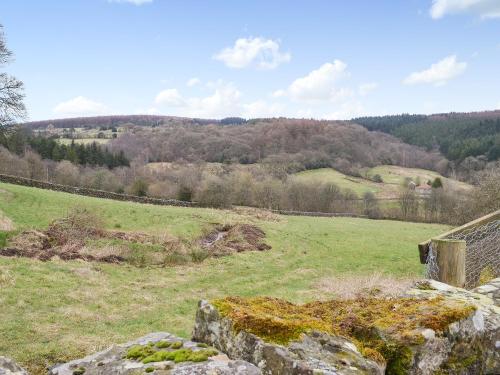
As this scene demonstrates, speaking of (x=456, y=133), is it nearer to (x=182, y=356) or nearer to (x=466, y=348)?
(x=466, y=348)

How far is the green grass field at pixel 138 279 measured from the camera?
1166 cm

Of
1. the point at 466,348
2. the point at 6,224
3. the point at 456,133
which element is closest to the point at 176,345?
the point at 466,348

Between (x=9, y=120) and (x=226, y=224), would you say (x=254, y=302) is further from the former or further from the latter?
(x=9, y=120)

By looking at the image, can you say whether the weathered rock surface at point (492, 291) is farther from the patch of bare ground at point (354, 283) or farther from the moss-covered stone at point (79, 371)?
the patch of bare ground at point (354, 283)

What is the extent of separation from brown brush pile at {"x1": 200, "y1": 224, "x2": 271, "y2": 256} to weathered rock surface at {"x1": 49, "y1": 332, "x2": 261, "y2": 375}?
67.5ft

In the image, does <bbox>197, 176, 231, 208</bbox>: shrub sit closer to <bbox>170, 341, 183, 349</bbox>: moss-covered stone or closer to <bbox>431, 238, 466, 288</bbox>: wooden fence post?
<bbox>431, 238, 466, 288</bbox>: wooden fence post

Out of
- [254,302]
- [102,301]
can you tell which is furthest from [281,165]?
[254,302]

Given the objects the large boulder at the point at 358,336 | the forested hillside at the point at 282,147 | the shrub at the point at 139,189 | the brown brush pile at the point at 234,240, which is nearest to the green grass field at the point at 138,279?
the brown brush pile at the point at 234,240

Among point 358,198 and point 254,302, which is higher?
point 254,302

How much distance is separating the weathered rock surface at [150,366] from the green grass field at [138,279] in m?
6.02

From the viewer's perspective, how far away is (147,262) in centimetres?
2170

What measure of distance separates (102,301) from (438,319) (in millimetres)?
13004

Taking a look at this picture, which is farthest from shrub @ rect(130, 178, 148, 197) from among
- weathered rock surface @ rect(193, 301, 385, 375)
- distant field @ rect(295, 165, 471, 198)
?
weathered rock surface @ rect(193, 301, 385, 375)

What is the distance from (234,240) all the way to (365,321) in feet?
80.2
